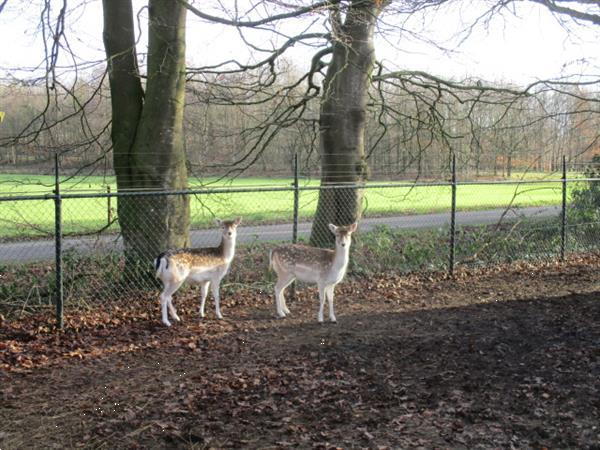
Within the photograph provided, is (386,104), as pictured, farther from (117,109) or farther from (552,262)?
(117,109)

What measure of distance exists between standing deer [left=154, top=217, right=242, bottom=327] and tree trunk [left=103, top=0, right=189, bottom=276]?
1.45 m

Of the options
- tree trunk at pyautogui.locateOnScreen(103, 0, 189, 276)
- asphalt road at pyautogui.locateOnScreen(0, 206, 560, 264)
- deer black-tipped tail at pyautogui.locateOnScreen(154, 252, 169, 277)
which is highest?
tree trunk at pyautogui.locateOnScreen(103, 0, 189, 276)

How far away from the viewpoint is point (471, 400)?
17.1ft

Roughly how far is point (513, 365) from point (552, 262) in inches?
291

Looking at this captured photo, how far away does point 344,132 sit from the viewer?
12164mm

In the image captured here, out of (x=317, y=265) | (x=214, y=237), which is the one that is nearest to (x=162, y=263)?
(x=317, y=265)

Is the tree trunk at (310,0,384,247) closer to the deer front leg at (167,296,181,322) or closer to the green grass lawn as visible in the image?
the green grass lawn

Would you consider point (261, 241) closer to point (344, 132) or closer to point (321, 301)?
point (344, 132)

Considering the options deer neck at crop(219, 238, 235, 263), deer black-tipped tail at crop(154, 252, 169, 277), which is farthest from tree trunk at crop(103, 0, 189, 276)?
deer black-tipped tail at crop(154, 252, 169, 277)

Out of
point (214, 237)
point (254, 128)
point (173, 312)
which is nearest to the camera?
point (173, 312)

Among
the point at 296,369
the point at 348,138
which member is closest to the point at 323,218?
the point at 348,138

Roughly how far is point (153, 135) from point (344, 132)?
4.19 m

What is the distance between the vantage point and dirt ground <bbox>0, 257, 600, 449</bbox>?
457 centimetres

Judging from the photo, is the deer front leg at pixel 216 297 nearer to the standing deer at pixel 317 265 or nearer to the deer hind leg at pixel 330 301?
the standing deer at pixel 317 265
